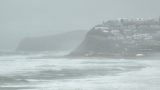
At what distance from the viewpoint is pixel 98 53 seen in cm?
8725

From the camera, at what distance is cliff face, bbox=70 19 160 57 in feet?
285

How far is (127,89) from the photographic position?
2944 centimetres

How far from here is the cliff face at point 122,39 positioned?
86.8 meters

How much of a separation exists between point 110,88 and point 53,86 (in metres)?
3.26

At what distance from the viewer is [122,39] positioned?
9900 cm

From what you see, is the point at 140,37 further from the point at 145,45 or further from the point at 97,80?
the point at 97,80

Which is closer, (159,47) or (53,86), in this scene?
(53,86)

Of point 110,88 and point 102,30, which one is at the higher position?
point 102,30

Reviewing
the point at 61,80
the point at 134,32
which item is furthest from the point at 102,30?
the point at 61,80

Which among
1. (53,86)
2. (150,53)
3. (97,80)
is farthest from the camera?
(150,53)

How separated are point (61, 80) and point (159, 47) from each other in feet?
174

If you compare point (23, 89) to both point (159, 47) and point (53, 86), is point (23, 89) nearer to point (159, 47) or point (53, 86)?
point (53, 86)

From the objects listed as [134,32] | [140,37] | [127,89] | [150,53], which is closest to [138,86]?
[127,89]

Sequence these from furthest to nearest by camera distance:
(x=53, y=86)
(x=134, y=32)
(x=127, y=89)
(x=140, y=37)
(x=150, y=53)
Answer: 1. (x=134, y=32)
2. (x=140, y=37)
3. (x=150, y=53)
4. (x=53, y=86)
5. (x=127, y=89)
